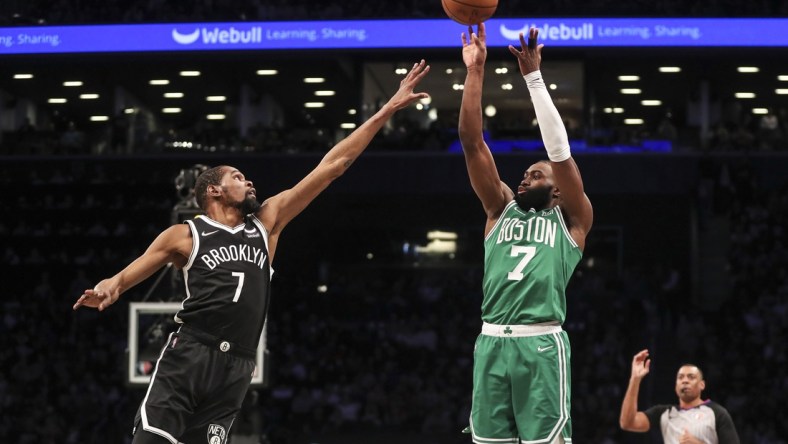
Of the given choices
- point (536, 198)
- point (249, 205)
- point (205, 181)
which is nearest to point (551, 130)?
point (536, 198)

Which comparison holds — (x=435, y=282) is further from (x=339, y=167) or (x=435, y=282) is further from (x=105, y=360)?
(x=339, y=167)

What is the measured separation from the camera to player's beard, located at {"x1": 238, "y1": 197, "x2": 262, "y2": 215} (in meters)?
6.10

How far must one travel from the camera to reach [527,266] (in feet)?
20.2

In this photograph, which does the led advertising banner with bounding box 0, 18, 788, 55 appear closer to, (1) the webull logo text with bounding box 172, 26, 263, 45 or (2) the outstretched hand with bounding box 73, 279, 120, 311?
(1) the webull logo text with bounding box 172, 26, 263, 45

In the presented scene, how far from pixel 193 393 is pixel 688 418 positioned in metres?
4.65

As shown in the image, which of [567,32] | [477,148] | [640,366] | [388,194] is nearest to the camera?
[477,148]

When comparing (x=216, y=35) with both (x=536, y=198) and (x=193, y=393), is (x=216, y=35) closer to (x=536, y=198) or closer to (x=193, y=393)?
(x=536, y=198)

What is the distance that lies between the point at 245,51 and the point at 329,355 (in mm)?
6583

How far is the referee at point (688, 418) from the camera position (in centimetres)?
888

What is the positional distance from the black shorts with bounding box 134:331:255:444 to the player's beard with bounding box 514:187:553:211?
1.66 m

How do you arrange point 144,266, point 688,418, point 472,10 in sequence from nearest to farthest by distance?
point 144,266
point 472,10
point 688,418

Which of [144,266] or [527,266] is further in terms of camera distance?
[527,266]

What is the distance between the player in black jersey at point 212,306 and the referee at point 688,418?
3704 mm

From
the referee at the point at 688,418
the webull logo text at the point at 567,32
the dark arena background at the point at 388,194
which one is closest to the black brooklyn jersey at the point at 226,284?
the referee at the point at 688,418
